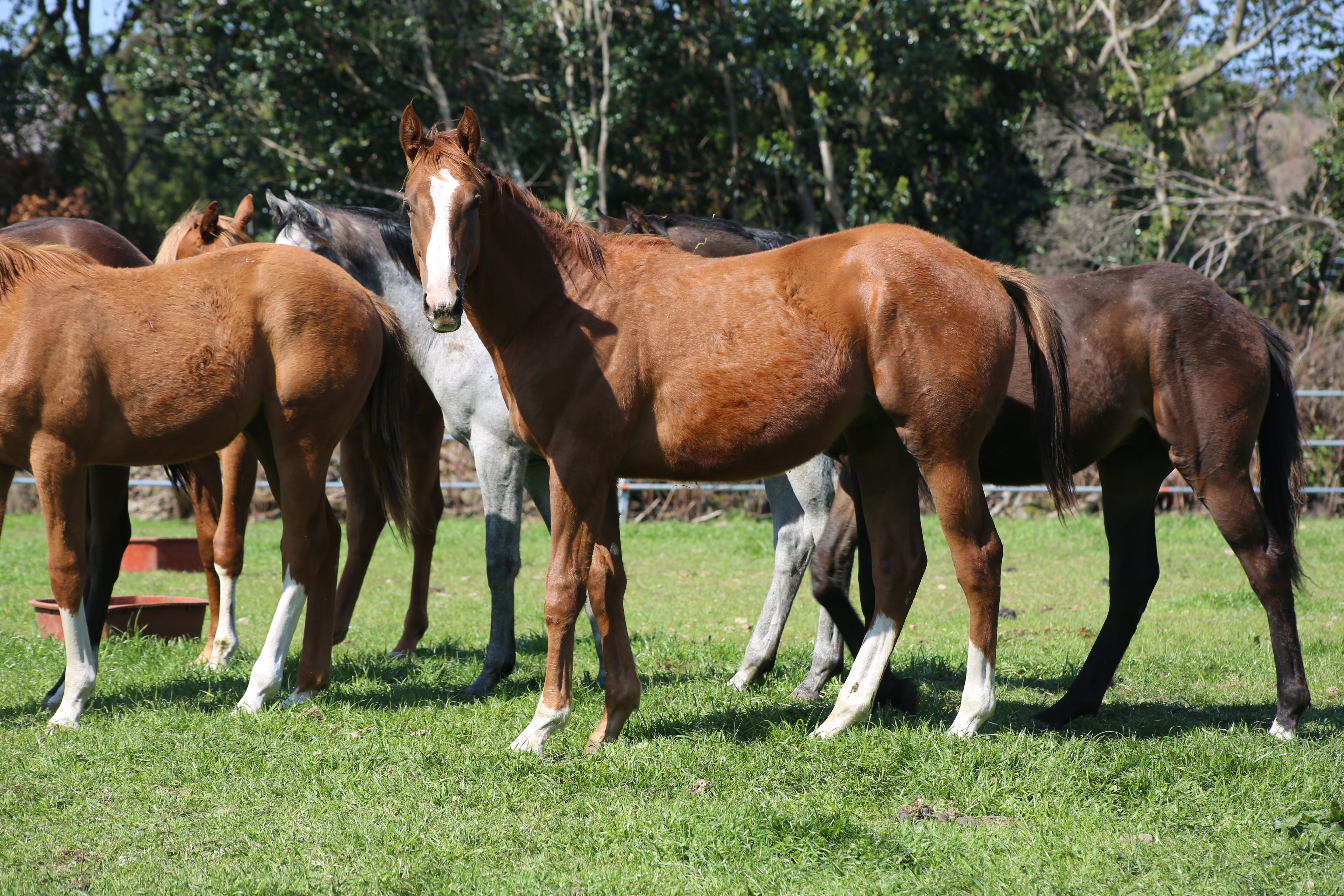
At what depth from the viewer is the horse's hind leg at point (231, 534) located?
213 inches

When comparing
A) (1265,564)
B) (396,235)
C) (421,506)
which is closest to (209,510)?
(421,506)

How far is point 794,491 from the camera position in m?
5.42

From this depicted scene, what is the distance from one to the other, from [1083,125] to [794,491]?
11.7m

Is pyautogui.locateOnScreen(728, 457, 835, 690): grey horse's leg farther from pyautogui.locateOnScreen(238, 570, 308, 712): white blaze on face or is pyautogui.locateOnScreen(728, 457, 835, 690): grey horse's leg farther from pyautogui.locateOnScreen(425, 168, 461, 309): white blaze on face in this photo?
pyautogui.locateOnScreen(425, 168, 461, 309): white blaze on face

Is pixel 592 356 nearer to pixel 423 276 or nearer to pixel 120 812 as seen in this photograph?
pixel 423 276

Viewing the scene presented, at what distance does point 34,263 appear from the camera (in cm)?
439

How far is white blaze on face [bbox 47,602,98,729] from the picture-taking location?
4.27 m

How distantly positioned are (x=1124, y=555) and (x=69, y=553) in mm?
4528

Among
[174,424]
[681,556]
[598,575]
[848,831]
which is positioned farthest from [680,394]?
[681,556]

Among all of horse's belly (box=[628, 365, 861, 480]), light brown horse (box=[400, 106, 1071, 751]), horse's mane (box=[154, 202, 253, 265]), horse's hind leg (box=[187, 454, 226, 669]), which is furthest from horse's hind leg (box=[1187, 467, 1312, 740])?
horse's mane (box=[154, 202, 253, 265])

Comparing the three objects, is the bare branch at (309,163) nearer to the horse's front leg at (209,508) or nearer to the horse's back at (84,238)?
the horse's back at (84,238)

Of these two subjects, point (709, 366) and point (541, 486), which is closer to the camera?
point (709, 366)

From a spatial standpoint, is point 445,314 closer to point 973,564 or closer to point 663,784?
point 663,784

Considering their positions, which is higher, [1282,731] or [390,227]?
[390,227]
